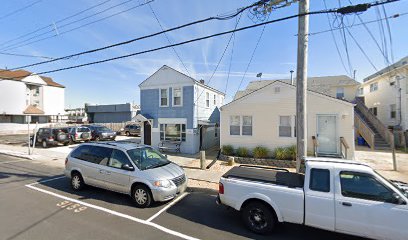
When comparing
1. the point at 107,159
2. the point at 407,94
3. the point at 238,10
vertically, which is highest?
the point at 238,10

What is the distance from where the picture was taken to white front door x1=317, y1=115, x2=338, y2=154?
11.8m

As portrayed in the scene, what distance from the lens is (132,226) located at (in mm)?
4824

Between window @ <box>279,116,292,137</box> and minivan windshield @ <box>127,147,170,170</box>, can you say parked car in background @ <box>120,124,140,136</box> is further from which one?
minivan windshield @ <box>127,147,170,170</box>

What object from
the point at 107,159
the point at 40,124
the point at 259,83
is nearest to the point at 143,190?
the point at 107,159

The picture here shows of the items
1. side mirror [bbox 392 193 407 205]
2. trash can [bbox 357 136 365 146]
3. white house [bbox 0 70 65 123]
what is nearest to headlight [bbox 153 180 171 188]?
side mirror [bbox 392 193 407 205]

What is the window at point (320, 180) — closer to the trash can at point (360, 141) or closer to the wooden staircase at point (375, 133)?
the wooden staircase at point (375, 133)

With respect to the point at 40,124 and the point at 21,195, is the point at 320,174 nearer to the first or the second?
the point at 21,195

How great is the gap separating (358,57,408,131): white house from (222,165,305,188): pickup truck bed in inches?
742

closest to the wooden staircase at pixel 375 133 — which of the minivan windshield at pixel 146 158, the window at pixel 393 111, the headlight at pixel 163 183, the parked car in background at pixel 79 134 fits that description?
the window at pixel 393 111

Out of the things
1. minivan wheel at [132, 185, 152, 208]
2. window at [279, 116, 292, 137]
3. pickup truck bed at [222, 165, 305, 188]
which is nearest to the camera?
pickup truck bed at [222, 165, 305, 188]

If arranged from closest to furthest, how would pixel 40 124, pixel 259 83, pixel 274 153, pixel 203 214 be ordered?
pixel 203 214
pixel 274 153
pixel 259 83
pixel 40 124

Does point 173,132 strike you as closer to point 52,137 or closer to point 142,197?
point 142,197

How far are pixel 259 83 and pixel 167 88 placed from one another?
52.9 ft

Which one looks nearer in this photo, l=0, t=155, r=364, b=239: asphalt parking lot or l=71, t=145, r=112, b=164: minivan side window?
l=0, t=155, r=364, b=239: asphalt parking lot
